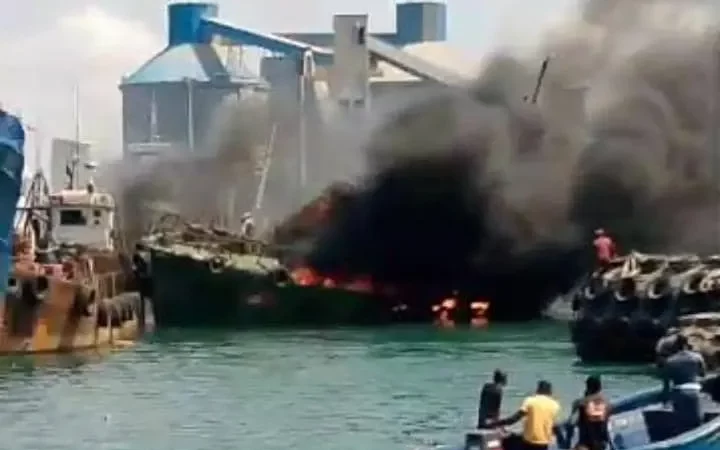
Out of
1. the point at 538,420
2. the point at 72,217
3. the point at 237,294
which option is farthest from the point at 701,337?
the point at 72,217

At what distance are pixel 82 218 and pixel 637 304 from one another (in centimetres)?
→ 3565

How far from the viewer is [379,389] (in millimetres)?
62531

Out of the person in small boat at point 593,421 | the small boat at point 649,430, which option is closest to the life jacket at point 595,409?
the person in small boat at point 593,421

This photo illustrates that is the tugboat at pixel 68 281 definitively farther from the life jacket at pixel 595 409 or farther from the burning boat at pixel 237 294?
the life jacket at pixel 595 409

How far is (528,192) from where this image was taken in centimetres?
10250

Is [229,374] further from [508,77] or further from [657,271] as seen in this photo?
[508,77]

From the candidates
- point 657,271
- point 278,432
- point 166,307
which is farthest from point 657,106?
point 278,432

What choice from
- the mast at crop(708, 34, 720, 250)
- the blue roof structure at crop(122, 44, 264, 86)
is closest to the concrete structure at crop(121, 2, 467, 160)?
the blue roof structure at crop(122, 44, 264, 86)

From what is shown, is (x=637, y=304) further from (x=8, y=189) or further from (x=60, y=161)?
(x=60, y=161)

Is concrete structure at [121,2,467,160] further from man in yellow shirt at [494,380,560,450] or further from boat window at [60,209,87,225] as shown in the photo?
man in yellow shirt at [494,380,560,450]

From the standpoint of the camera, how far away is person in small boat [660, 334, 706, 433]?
3516 cm

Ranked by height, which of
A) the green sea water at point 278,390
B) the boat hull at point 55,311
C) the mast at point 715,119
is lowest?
the green sea water at point 278,390

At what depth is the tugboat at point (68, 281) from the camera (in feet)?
241

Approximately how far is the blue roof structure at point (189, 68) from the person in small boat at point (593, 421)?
149360 millimetres
